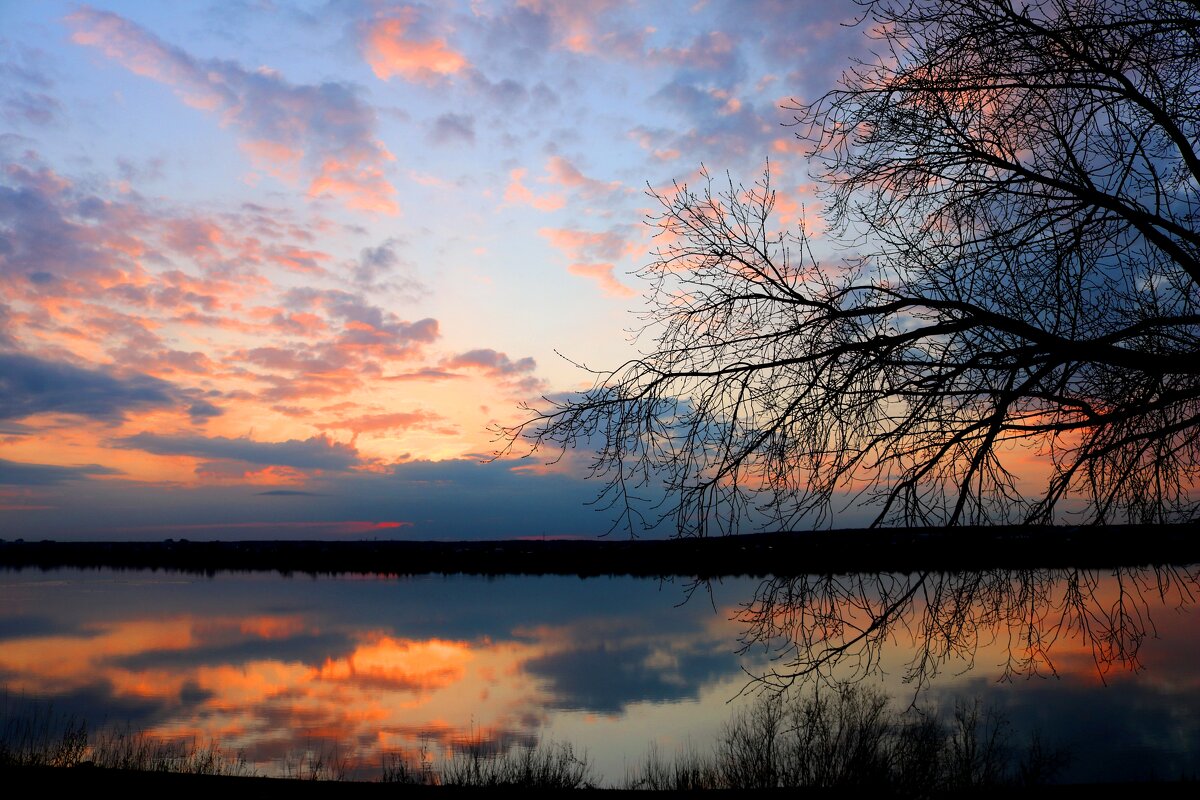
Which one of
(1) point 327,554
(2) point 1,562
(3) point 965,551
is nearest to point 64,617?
(3) point 965,551

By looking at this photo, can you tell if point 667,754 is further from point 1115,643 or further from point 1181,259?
point 1181,259

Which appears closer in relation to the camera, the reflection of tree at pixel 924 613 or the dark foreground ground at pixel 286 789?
the reflection of tree at pixel 924 613

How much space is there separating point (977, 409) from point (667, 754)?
16420mm

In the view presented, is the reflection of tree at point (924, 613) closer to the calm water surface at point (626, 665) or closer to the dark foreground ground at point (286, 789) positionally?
the calm water surface at point (626, 665)

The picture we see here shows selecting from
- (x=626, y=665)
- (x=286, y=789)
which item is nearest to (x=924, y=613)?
(x=286, y=789)

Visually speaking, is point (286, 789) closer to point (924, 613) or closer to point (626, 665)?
point (924, 613)

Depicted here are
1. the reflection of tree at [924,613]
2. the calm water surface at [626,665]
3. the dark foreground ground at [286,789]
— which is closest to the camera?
the reflection of tree at [924,613]

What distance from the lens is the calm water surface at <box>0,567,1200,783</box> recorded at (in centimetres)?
556

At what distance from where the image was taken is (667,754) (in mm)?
19719

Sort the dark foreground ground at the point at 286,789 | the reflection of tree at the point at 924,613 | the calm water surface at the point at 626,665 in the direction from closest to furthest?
1. the reflection of tree at the point at 924,613
2. the calm water surface at the point at 626,665
3. the dark foreground ground at the point at 286,789

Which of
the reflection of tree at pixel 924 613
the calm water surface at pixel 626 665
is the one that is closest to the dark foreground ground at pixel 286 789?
the calm water surface at pixel 626 665

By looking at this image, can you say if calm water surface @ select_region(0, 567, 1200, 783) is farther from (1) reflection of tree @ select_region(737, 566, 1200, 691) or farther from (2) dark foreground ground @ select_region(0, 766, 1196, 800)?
(2) dark foreground ground @ select_region(0, 766, 1196, 800)

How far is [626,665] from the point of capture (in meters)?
34.1

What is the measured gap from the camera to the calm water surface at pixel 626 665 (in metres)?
5.56
